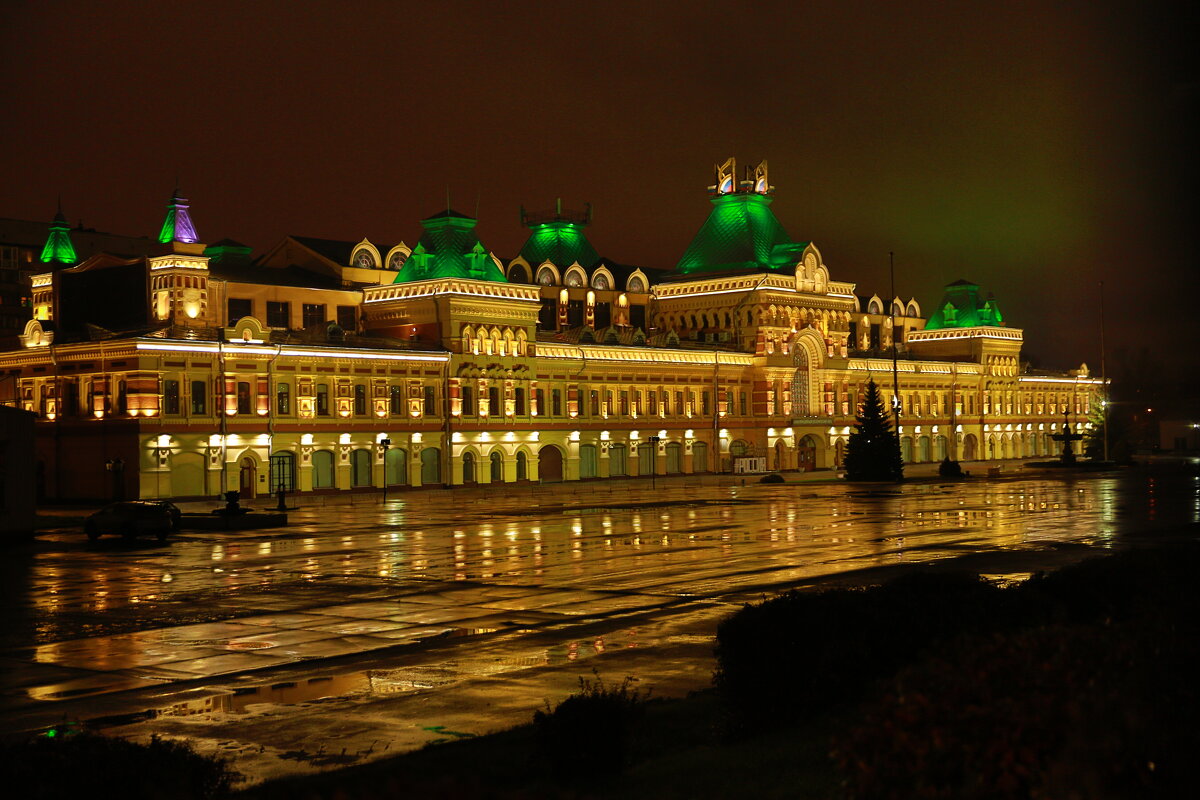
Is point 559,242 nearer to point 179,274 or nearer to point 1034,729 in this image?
point 179,274

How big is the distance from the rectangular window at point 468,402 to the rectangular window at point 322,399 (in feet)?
34.6

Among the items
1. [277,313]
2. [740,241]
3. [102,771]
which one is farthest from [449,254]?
[102,771]

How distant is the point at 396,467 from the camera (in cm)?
8219

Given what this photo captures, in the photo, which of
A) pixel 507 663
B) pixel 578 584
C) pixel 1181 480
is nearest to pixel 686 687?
pixel 507 663

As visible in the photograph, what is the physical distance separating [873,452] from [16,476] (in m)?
50.9

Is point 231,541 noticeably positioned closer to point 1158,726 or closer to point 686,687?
point 686,687

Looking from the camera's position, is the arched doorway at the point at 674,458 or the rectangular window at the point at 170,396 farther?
the arched doorway at the point at 674,458

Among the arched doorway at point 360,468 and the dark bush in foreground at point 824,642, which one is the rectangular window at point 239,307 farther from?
the dark bush in foreground at point 824,642

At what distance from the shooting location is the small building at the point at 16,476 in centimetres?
4353

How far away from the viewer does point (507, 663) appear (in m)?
18.1

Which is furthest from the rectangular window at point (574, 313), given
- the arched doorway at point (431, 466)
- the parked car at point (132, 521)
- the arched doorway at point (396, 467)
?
the parked car at point (132, 521)

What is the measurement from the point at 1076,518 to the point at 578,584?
73.8 feet

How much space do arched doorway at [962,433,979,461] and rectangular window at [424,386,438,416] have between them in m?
68.1

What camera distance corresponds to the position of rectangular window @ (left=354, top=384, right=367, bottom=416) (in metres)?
79.6
